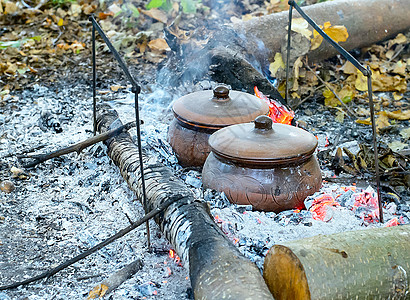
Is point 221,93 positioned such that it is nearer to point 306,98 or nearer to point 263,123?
point 263,123

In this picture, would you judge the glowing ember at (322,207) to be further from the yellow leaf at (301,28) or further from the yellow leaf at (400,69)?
the yellow leaf at (400,69)

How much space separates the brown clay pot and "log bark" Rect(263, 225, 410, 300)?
0.86 meters

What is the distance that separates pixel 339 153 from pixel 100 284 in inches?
92.6

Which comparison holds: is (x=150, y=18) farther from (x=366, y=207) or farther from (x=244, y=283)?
(x=244, y=283)

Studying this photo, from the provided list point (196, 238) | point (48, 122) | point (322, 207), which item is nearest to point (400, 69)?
point (322, 207)

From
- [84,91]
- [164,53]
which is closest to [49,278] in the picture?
[84,91]

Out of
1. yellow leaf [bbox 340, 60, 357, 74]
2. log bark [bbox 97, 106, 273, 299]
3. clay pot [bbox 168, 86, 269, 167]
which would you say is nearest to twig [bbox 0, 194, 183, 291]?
log bark [bbox 97, 106, 273, 299]

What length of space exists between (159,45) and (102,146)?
3.14m

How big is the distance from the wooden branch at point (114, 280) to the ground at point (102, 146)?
→ 0.05m

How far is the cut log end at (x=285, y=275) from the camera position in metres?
2.40

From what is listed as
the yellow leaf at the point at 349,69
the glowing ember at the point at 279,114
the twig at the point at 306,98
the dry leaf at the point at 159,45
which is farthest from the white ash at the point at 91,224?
the dry leaf at the point at 159,45

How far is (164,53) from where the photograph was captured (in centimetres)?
752

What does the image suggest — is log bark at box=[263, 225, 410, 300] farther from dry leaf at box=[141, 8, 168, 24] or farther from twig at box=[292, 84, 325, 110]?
dry leaf at box=[141, 8, 168, 24]

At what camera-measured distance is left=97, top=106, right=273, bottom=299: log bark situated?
240 centimetres
